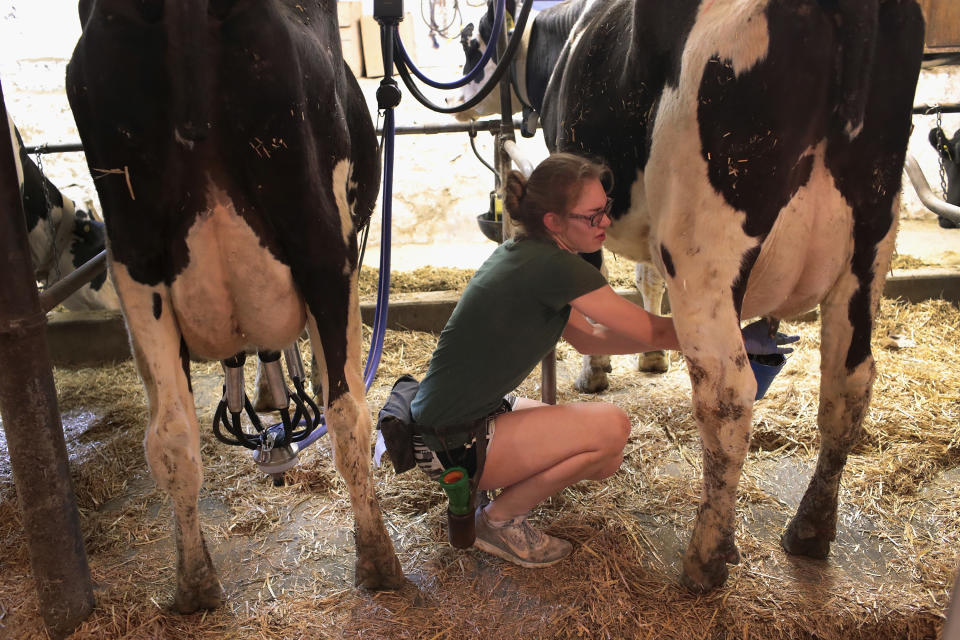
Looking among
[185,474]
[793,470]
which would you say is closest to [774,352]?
[793,470]

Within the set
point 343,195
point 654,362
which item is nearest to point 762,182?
point 343,195

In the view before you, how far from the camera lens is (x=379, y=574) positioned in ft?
6.77

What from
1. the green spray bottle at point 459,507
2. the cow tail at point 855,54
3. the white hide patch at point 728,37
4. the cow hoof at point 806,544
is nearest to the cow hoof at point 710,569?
the cow hoof at point 806,544

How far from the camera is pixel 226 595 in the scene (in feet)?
6.82

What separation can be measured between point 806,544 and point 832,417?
17.7 inches

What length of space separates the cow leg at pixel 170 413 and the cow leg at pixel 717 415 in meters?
1.42

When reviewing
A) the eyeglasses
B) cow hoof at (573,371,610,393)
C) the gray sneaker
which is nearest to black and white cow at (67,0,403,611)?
the gray sneaker

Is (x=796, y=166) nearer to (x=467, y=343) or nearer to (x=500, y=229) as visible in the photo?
(x=467, y=343)

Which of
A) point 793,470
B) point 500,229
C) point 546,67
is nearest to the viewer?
point 793,470

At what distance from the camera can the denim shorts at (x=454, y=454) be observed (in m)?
2.03

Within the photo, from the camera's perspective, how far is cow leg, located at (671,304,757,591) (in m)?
1.78

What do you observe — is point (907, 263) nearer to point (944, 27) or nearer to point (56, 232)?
point (944, 27)

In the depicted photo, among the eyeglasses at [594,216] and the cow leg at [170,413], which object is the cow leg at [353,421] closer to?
the cow leg at [170,413]

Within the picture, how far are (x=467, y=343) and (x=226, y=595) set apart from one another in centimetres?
113
